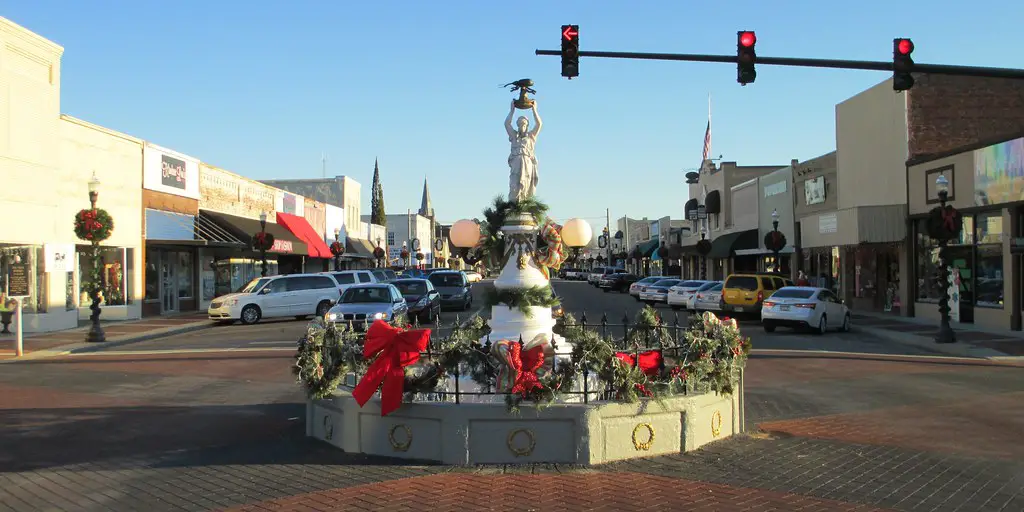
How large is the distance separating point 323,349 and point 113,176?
25032mm

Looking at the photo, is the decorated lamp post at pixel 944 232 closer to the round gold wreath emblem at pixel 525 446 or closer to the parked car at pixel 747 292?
the parked car at pixel 747 292

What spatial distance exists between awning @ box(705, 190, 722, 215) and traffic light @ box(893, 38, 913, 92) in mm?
44571

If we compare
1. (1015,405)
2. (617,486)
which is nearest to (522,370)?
(617,486)

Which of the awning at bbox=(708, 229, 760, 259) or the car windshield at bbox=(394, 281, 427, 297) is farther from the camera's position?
the awning at bbox=(708, 229, 760, 259)

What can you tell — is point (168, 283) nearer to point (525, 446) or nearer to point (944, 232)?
point (944, 232)

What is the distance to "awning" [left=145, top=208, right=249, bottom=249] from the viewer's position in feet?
107

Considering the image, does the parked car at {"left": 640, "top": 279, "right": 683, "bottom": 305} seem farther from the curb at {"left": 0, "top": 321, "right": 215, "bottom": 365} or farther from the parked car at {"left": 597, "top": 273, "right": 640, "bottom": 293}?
the curb at {"left": 0, "top": 321, "right": 215, "bottom": 365}

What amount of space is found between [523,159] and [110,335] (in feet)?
65.3

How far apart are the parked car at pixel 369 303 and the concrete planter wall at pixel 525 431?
14.0m

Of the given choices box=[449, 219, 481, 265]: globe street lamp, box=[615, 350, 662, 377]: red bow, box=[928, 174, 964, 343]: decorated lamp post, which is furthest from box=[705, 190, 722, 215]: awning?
box=[449, 219, 481, 265]: globe street lamp

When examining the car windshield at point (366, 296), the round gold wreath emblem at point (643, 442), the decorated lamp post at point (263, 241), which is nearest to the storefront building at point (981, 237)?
the car windshield at point (366, 296)

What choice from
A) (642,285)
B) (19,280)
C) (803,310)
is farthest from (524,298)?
(642,285)

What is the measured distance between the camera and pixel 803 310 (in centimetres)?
2389

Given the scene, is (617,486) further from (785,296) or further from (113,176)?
(113,176)
